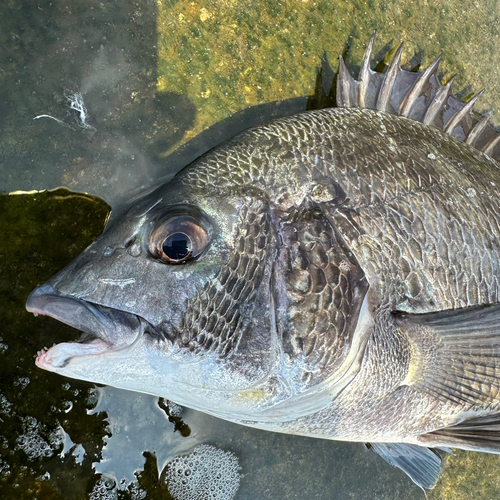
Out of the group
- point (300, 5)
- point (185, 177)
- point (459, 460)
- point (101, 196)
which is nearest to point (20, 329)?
point (101, 196)

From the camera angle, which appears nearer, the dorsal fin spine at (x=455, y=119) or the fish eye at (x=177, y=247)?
the fish eye at (x=177, y=247)

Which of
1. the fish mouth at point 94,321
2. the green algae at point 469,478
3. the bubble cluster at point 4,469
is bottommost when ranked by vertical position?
the green algae at point 469,478

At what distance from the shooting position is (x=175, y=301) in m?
1.58

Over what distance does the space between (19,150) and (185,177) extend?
3.31 feet

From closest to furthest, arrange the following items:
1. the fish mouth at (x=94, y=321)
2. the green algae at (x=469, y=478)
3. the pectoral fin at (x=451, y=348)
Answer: the fish mouth at (x=94, y=321) < the pectoral fin at (x=451, y=348) < the green algae at (x=469, y=478)

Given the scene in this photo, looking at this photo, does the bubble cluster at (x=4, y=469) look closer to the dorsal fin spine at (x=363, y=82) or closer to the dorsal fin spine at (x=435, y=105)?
the dorsal fin spine at (x=363, y=82)

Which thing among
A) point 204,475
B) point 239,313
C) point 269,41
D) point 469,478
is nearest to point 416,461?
point 469,478

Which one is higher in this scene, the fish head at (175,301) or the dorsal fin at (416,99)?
the dorsal fin at (416,99)

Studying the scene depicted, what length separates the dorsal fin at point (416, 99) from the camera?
2.40m

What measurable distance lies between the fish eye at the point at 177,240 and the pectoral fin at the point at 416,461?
5.80 feet

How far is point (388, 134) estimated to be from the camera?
2.18m

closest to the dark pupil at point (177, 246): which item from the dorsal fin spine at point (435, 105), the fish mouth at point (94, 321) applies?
the fish mouth at point (94, 321)

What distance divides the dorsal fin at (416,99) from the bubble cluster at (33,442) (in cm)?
233

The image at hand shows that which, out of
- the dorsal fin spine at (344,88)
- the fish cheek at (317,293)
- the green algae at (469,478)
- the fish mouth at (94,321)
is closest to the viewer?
the fish mouth at (94,321)
